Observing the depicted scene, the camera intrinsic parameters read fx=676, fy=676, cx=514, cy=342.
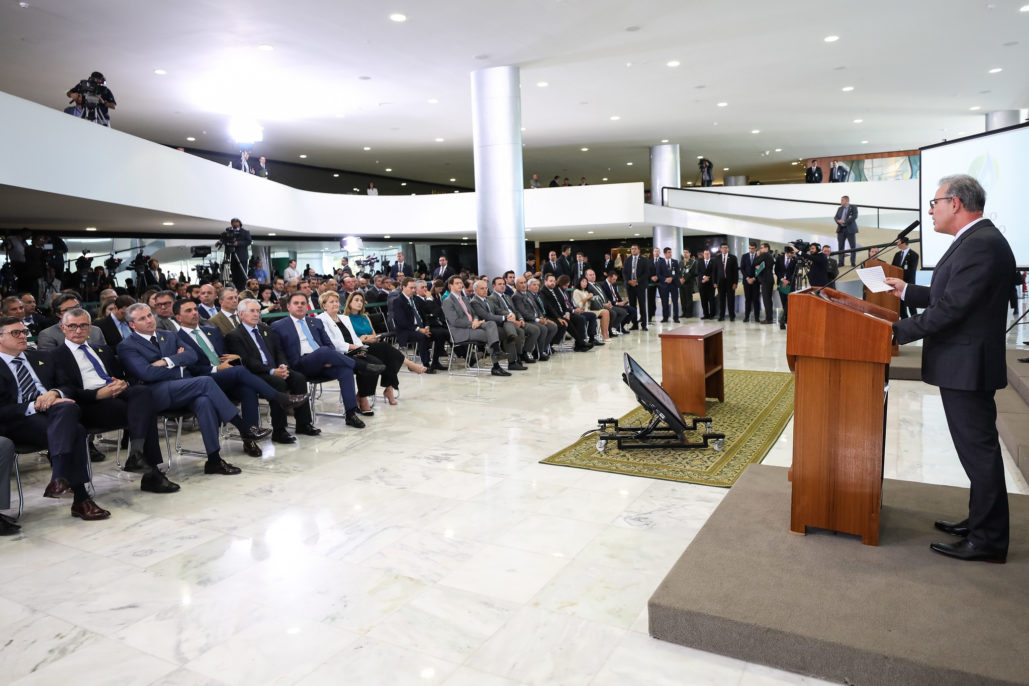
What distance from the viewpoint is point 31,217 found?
1205 centimetres

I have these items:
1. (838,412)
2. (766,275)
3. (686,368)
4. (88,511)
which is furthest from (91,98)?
(766,275)

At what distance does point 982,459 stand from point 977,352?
404 millimetres

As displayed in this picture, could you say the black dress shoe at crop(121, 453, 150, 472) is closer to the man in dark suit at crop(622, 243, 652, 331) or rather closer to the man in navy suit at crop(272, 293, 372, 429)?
the man in navy suit at crop(272, 293, 372, 429)

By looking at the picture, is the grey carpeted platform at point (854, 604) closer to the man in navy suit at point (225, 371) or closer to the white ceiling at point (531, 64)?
the man in navy suit at point (225, 371)

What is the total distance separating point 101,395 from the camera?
4.39 meters

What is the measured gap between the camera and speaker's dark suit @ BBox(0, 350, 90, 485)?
4008 millimetres

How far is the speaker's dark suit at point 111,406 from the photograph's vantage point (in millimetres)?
4402

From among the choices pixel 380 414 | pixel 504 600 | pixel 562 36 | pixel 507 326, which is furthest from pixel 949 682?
pixel 562 36

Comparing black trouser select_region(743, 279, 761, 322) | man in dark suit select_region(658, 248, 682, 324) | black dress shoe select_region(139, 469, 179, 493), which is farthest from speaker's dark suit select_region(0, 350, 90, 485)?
black trouser select_region(743, 279, 761, 322)

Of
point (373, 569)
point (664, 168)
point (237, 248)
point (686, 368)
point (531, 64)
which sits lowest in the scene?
point (373, 569)

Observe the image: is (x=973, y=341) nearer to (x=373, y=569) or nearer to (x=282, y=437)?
(x=373, y=569)

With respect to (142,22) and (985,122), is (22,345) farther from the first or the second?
(985,122)

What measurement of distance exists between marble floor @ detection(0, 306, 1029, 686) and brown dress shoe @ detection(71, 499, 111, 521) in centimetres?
7

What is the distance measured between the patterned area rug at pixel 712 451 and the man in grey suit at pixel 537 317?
3.78 m
